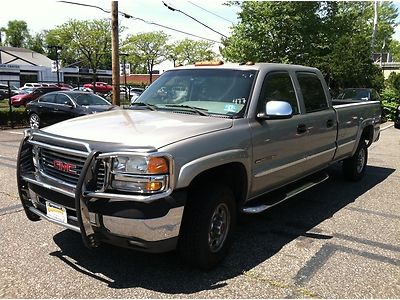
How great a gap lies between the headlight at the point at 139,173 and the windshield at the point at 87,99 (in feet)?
37.9

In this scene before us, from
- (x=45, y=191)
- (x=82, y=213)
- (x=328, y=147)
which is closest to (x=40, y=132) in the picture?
(x=45, y=191)

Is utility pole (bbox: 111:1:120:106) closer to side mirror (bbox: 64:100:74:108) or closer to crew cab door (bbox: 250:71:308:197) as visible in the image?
side mirror (bbox: 64:100:74:108)

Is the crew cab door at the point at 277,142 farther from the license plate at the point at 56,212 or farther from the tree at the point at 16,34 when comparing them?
the tree at the point at 16,34

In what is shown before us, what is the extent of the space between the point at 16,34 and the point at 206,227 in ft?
406

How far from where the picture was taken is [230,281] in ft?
11.8

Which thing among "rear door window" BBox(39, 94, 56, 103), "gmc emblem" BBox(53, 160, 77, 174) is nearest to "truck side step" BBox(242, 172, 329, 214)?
"gmc emblem" BBox(53, 160, 77, 174)

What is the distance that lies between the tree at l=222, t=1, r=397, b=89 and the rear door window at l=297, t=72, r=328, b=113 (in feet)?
55.3

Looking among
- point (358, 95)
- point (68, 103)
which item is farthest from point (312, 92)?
point (358, 95)

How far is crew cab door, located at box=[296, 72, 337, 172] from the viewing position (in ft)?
17.1

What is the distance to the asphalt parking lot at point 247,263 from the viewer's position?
11.2ft

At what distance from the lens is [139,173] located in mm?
3150

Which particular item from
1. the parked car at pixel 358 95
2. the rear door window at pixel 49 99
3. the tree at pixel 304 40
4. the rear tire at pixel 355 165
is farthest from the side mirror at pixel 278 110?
the tree at pixel 304 40

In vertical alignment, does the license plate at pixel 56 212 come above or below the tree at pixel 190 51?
below

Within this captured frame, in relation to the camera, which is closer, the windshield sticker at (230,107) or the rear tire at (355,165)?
the windshield sticker at (230,107)
